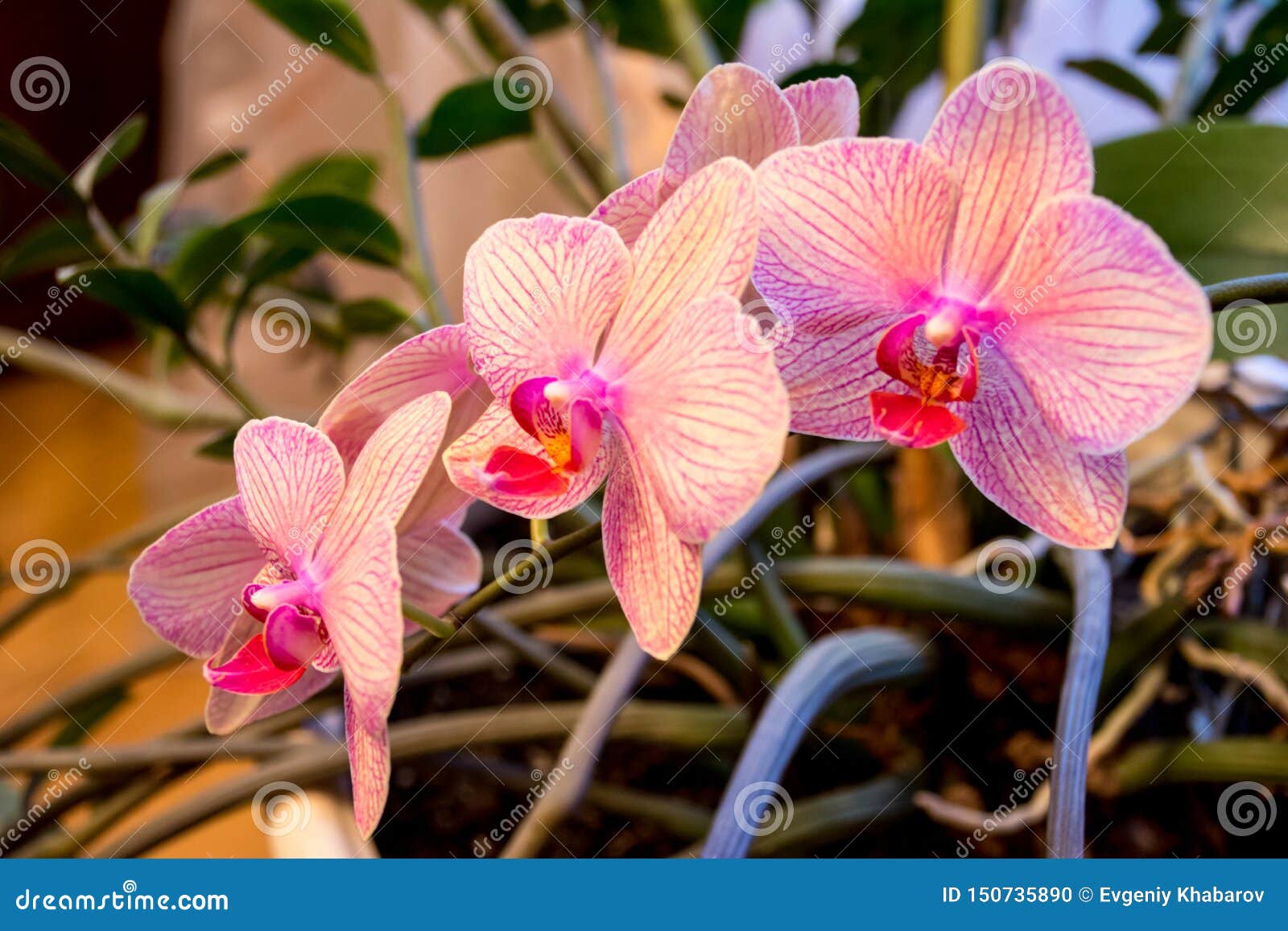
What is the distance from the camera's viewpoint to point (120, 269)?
0.48m

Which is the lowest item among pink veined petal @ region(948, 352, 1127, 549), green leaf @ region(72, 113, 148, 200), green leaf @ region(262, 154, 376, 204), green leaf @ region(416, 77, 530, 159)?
pink veined petal @ region(948, 352, 1127, 549)

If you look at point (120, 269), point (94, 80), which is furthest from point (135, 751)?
point (94, 80)

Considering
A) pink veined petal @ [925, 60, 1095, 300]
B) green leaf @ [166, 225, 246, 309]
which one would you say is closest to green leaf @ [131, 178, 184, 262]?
green leaf @ [166, 225, 246, 309]

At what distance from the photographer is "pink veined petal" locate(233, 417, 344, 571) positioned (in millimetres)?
255

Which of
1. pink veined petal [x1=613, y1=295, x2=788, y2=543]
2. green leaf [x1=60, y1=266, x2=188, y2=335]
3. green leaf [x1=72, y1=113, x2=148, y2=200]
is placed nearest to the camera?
pink veined petal [x1=613, y1=295, x2=788, y2=543]

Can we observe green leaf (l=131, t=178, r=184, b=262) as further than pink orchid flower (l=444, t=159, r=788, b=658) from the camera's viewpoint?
Yes

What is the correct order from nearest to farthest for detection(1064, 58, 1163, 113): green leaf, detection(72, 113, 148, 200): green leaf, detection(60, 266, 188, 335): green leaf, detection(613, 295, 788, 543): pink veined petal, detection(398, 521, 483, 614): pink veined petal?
1. detection(613, 295, 788, 543): pink veined petal
2. detection(398, 521, 483, 614): pink veined petal
3. detection(60, 266, 188, 335): green leaf
4. detection(72, 113, 148, 200): green leaf
5. detection(1064, 58, 1163, 113): green leaf

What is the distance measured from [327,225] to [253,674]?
36 cm

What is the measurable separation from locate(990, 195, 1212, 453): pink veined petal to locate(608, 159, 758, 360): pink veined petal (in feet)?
0.27

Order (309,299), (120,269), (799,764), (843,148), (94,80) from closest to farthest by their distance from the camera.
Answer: (843,148), (120,269), (799,764), (309,299), (94,80)

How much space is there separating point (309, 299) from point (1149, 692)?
0.80 m

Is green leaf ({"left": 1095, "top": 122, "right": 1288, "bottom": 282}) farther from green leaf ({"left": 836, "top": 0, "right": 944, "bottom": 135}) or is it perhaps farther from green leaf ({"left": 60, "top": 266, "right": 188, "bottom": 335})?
green leaf ({"left": 60, "top": 266, "right": 188, "bottom": 335})
